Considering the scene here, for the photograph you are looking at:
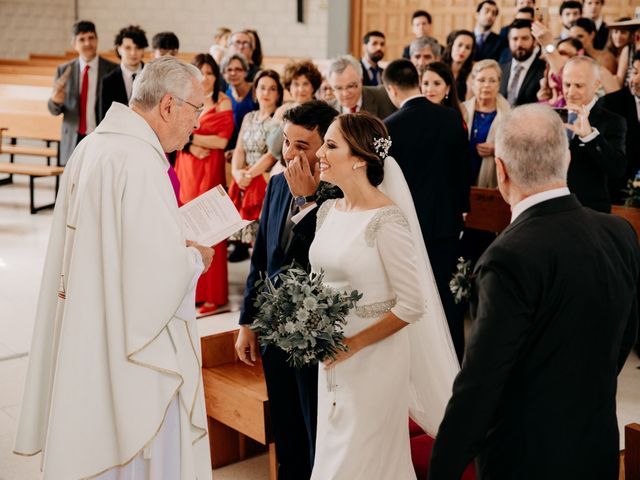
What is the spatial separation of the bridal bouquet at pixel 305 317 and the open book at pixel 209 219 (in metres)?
0.40

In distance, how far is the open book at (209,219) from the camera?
3.12 m

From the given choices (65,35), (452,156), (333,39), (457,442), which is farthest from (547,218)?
(65,35)

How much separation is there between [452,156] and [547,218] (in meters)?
3.14

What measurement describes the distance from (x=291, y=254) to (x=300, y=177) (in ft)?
0.98

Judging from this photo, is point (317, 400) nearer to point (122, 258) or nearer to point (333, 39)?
point (122, 258)

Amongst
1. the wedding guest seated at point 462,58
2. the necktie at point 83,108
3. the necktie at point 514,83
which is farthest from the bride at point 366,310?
the necktie at point 83,108

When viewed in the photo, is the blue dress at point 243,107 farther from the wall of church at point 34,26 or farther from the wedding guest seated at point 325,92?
the wall of church at point 34,26

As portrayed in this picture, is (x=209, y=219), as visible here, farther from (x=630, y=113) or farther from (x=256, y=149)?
(x=630, y=113)

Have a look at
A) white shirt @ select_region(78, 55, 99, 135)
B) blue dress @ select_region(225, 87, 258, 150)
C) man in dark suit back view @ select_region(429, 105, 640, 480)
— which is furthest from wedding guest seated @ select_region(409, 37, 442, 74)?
man in dark suit back view @ select_region(429, 105, 640, 480)

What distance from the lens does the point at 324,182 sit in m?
3.24

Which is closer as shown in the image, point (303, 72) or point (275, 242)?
point (275, 242)

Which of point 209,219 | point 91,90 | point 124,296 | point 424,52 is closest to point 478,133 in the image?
point 424,52

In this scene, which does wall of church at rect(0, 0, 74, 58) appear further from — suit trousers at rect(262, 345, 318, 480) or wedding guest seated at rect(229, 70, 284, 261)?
suit trousers at rect(262, 345, 318, 480)

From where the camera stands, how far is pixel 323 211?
10.3 feet
